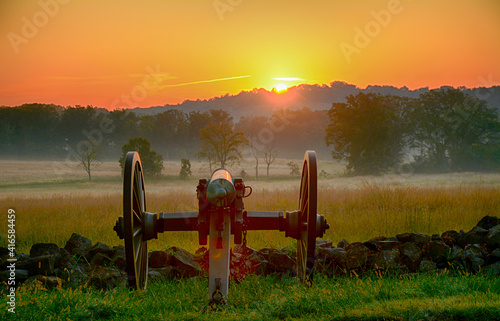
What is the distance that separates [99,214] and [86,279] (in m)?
8.91

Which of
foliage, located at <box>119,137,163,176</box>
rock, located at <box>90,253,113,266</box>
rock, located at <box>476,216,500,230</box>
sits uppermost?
foliage, located at <box>119,137,163,176</box>

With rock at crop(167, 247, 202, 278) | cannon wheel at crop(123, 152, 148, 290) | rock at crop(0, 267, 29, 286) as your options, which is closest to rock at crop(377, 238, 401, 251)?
rock at crop(167, 247, 202, 278)

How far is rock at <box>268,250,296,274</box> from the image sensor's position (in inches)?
322

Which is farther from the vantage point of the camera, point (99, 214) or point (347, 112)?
point (347, 112)

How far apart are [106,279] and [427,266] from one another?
184 inches

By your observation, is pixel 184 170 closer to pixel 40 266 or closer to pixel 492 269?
pixel 40 266

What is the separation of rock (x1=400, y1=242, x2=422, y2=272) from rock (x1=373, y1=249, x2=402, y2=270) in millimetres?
161

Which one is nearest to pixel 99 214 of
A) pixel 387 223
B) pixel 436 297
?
pixel 387 223

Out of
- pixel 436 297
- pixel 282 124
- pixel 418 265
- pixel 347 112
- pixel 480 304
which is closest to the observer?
pixel 480 304

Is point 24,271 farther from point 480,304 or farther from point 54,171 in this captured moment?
point 54,171

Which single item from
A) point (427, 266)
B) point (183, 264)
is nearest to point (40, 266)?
point (183, 264)

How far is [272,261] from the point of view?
8.23m

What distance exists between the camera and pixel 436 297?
6188 millimetres

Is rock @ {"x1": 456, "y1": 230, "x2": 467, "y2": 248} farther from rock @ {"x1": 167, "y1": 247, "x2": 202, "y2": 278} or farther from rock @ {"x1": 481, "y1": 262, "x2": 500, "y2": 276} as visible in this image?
rock @ {"x1": 167, "y1": 247, "x2": 202, "y2": 278}
